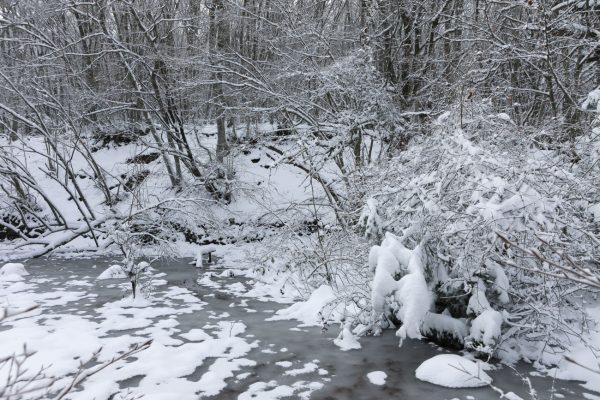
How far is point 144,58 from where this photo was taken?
14.0 m

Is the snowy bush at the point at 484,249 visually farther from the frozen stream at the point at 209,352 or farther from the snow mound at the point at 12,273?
the snow mound at the point at 12,273

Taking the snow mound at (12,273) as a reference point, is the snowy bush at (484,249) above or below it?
above

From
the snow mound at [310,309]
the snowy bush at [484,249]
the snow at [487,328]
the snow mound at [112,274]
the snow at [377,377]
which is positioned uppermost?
the snowy bush at [484,249]

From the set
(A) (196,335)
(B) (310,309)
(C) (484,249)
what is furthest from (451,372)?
(A) (196,335)

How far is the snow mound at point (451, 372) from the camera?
16.1 ft

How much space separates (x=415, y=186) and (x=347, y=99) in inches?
273

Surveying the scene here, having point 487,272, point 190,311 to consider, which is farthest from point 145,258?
point 487,272

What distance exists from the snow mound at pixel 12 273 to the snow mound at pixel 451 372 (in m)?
8.78

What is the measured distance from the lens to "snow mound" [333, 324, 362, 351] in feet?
19.9

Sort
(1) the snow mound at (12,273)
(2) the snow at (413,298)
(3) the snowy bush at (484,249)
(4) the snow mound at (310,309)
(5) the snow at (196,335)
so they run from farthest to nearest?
→ 1. (1) the snow mound at (12,273)
2. (4) the snow mound at (310,309)
3. (5) the snow at (196,335)
4. (2) the snow at (413,298)
5. (3) the snowy bush at (484,249)

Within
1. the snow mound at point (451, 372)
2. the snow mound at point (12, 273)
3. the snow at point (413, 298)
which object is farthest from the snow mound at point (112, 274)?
the snow mound at point (451, 372)

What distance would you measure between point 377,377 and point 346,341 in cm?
112

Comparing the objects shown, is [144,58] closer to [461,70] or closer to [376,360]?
[461,70]

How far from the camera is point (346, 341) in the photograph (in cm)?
621
